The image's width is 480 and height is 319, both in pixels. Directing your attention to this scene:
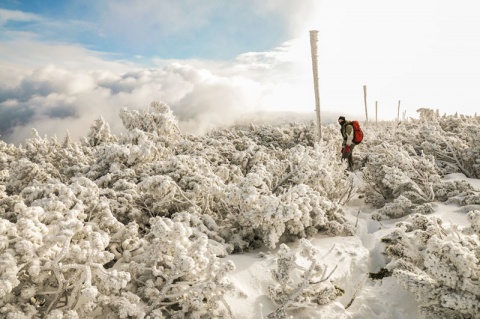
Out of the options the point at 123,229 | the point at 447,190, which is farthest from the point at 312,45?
the point at 123,229

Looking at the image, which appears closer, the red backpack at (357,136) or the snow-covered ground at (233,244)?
the snow-covered ground at (233,244)

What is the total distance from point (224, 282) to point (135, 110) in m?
9.49

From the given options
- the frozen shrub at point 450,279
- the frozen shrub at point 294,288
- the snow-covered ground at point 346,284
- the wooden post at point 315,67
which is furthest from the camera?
the wooden post at point 315,67

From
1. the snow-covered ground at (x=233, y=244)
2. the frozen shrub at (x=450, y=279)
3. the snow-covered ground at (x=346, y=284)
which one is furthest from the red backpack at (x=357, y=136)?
the frozen shrub at (x=450, y=279)

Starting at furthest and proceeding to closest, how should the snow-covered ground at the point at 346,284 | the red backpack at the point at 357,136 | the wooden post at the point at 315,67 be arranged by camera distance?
the wooden post at the point at 315,67 < the red backpack at the point at 357,136 < the snow-covered ground at the point at 346,284

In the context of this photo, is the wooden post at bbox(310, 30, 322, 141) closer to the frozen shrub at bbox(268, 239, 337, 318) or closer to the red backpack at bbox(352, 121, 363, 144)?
the red backpack at bbox(352, 121, 363, 144)

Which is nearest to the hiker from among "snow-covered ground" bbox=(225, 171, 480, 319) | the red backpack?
the red backpack

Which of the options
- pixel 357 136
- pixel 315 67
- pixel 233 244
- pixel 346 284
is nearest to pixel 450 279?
pixel 346 284

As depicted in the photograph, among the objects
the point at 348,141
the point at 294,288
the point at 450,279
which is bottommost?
the point at 294,288

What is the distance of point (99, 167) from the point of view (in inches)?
279

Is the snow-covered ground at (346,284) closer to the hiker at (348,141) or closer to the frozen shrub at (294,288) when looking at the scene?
the frozen shrub at (294,288)

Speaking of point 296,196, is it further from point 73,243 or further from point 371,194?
point 371,194

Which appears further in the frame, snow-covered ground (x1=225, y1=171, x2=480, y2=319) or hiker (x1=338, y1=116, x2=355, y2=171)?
hiker (x1=338, y1=116, x2=355, y2=171)

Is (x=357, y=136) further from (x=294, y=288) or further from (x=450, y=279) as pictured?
(x=450, y=279)
